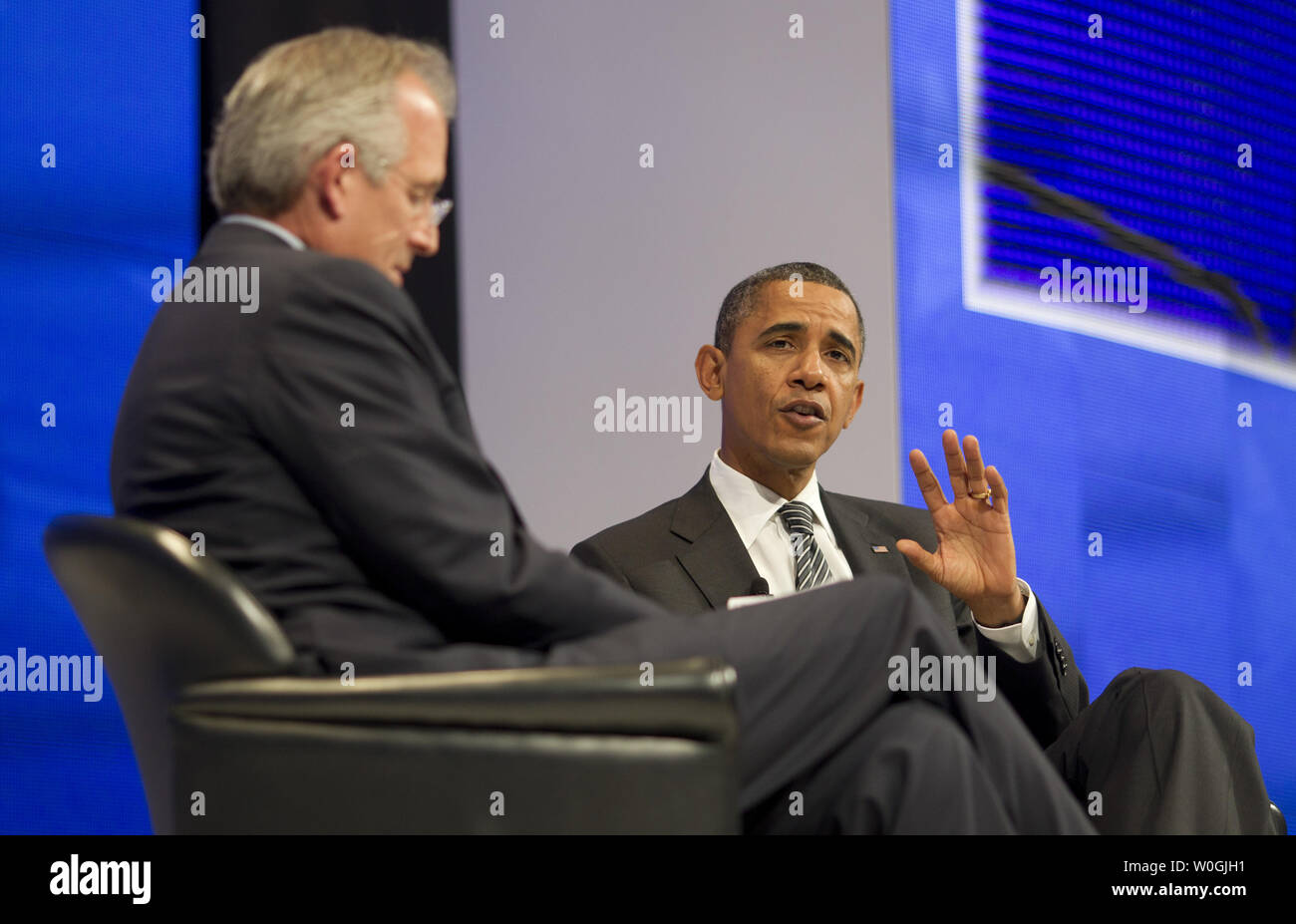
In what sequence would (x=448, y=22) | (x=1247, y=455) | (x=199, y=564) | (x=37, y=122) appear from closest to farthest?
(x=199, y=564)
(x=37, y=122)
(x=448, y=22)
(x=1247, y=455)

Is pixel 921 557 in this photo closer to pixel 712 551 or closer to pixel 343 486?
pixel 712 551

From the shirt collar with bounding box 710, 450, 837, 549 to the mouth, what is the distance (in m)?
0.13

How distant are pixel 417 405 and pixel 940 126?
272 centimetres

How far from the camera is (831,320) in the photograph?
2.78m

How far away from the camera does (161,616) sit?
140 centimetres

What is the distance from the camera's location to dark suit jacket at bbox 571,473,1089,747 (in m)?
2.38

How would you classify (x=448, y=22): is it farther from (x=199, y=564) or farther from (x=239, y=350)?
(x=199, y=564)

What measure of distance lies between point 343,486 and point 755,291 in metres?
1.60

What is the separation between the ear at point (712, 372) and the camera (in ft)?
9.64
